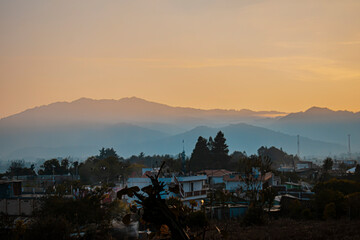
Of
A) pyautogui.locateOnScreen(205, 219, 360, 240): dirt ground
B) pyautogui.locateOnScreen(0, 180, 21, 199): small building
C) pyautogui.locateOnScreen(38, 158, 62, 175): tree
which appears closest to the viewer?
pyautogui.locateOnScreen(205, 219, 360, 240): dirt ground

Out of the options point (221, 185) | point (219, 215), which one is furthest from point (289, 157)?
point (219, 215)

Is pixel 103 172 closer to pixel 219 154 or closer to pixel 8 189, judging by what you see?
pixel 219 154

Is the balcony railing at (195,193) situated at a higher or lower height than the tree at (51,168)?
lower

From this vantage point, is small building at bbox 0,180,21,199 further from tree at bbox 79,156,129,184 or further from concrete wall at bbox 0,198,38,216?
tree at bbox 79,156,129,184

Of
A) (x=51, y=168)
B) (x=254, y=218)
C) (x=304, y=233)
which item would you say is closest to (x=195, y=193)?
(x=254, y=218)

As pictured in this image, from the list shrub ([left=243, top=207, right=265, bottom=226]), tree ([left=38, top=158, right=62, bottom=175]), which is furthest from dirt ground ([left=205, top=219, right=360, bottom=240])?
tree ([left=38, top=158, right=62, bottom=175])

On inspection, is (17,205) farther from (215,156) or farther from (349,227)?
(215,156)

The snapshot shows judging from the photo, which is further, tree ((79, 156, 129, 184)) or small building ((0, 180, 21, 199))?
tree ((79, 156, 129, 184))

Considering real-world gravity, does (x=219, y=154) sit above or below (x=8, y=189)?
above

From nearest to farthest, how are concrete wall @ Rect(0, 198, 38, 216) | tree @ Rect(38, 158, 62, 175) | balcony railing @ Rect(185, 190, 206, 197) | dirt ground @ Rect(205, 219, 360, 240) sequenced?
1. dirt ground @ Rect(205, 219, 360, 240)
2. concrete wall @ Rect(0, 198, 38, 216)
3. balcony railing @ Rect(185, 190, 206, 197)
4. tree @ Rect(38, 158, 62, 175)

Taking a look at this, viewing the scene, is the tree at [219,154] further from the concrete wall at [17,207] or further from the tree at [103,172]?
the concrete wall at [17,207]

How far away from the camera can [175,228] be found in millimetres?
5859

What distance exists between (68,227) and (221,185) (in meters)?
37.8

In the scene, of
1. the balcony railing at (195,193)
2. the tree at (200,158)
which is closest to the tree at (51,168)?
the tree at (200,158)
